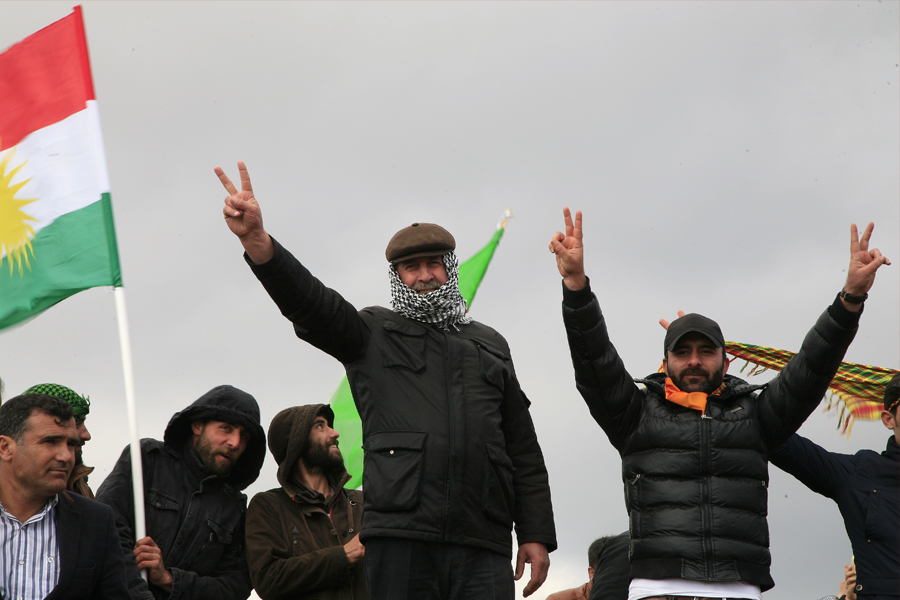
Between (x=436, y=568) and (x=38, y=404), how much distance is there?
86.4 inches

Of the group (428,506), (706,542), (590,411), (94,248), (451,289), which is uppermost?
(94,248)

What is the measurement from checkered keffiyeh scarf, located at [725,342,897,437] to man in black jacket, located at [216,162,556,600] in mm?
2706

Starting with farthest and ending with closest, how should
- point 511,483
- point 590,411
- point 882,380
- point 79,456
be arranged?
point 882,380 < point 79,456 < point 590,411 < point 511,483

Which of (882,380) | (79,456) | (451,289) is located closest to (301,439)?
(79,456)

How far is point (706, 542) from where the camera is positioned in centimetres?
533

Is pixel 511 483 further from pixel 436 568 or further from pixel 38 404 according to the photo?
pixel 38 404

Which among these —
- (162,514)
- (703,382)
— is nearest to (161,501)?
(162,514)

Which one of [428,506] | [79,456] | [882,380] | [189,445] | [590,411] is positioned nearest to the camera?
[428,506]

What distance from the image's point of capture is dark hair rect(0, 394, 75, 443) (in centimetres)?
526

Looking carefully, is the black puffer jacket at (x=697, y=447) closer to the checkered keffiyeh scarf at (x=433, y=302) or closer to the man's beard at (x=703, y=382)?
the man's beard at (x=703, y=382)

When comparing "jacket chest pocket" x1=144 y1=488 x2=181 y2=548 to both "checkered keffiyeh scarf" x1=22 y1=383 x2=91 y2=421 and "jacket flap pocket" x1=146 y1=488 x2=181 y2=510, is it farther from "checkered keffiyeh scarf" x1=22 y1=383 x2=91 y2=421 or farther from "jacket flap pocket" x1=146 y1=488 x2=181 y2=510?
"checkered keffiyeh scarf" x1=22 y1=383 x2=91 y2=421

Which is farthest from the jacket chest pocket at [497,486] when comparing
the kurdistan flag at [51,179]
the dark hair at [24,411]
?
the kurdistan flag at [51,179]

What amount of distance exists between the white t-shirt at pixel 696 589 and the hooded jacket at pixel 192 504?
2.51m

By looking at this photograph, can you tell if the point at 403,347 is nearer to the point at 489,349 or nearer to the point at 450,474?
the point at 489,349
